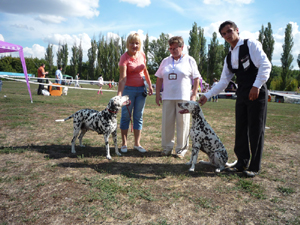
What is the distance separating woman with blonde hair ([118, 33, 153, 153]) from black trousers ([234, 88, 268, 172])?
199 cm

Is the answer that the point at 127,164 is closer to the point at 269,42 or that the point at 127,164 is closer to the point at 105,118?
the point at 105,118

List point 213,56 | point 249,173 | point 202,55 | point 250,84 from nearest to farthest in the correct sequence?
point 250,84 < point 249,173 < point 213,56 < point 202,55

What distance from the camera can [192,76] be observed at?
4246 mm

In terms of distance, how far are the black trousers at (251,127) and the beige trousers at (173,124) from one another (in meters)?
1.07

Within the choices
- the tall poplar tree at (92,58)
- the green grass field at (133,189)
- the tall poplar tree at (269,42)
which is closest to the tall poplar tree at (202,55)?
the tall poplar tree at (269,42)

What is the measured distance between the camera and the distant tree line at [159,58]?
121 feet

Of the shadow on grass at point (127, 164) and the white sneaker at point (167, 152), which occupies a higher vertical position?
the white sneaker at point (167, 152)

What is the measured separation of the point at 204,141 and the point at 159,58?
2332 inches

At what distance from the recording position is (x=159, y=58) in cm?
6044

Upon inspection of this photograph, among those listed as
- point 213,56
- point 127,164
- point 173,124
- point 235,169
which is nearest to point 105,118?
point 127,164

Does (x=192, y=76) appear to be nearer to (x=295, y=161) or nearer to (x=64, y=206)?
(x=295, y=161)

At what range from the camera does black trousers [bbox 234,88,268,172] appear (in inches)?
127

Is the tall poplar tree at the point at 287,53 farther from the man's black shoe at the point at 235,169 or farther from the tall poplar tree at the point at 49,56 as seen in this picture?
the tall poplar tree at the point at 49,56

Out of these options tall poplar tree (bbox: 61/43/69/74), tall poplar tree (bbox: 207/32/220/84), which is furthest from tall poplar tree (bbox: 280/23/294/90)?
tall poplar tree (bbox: 61/43/69/74)
